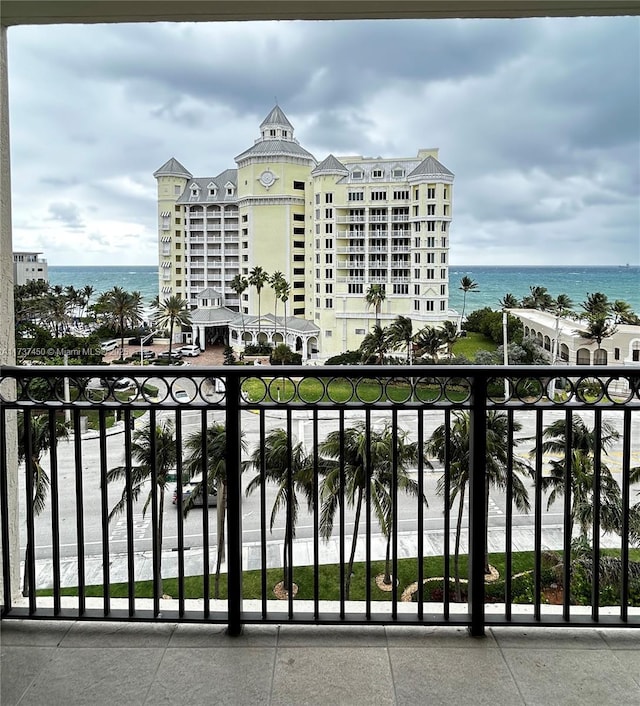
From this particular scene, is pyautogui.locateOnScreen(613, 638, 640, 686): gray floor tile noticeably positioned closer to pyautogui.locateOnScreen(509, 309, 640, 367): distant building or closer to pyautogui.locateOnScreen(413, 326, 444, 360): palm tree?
pyautogui.locateOnScreen(509, 309, 640, 367): distant building

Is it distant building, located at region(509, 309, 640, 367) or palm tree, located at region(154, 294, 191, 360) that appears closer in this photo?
distant building, located at region(509, 309, 640, 367)

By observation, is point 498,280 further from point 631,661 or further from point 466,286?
point 631,661

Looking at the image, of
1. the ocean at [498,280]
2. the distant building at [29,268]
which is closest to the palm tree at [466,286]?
the ocean at [498,280]

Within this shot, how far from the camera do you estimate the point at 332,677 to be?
1.65 metres

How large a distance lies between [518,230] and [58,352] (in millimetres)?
2014

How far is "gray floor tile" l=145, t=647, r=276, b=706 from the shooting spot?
61.2 inches

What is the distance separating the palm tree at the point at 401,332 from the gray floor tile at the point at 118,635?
53.8 inches

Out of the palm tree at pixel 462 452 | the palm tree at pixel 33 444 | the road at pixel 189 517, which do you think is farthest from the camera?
the road at pixel 189 517

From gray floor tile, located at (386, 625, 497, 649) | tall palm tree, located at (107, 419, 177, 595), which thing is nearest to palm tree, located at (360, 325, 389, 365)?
tall palm tree, located at (107, 419, 177, 595)

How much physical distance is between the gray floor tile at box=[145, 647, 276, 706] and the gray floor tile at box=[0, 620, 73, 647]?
1.29ft

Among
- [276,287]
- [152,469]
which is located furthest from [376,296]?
[152,469]

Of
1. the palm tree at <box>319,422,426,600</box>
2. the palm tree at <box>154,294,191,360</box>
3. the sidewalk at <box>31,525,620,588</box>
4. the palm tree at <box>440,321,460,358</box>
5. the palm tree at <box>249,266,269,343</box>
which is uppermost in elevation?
the palm tree at <box>249,266,269,343</box>

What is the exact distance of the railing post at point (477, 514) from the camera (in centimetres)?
184

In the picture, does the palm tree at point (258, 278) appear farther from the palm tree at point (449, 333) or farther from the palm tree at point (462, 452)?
the palm tree at point (462, 452)
